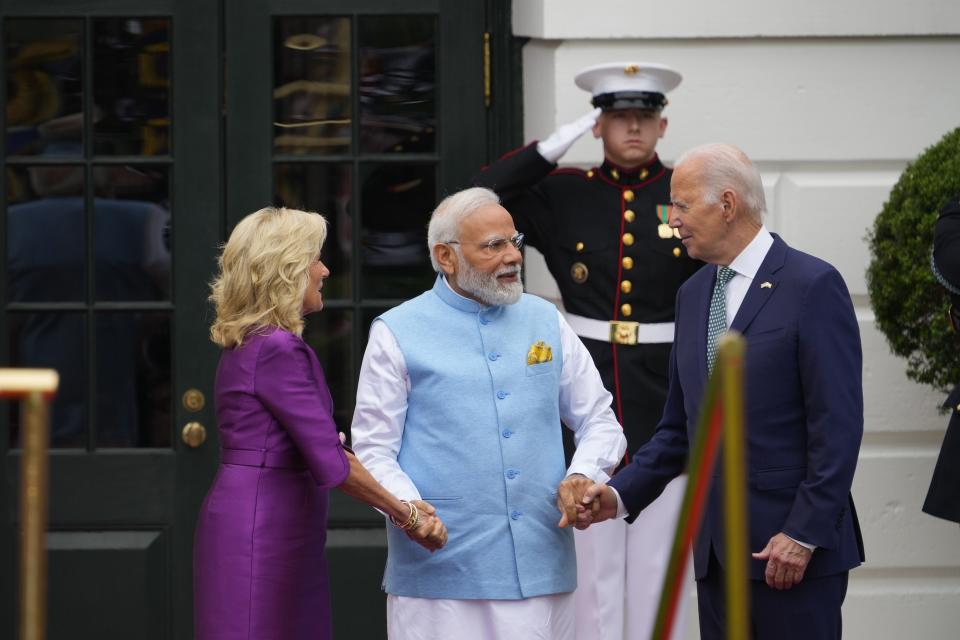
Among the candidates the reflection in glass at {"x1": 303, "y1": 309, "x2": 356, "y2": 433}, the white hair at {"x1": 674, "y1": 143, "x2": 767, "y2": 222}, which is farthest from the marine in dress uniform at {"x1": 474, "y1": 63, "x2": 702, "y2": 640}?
the white hair at {"x1": 674, "y1": 143, "x2": 767, "y2": 222}

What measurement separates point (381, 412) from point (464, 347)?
0.26m

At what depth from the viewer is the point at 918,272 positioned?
459 cm

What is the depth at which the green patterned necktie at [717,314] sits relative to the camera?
356 centimetres

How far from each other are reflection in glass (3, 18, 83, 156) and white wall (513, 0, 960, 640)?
159 centimetres

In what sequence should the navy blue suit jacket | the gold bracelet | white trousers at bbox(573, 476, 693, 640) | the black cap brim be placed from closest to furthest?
1. the navy blue suit jacket
2. the gold bracelet
3. white trousers at bbox(573, 476, 693, 640)
4. the black cap brim

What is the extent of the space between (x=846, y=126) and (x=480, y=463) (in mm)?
2340

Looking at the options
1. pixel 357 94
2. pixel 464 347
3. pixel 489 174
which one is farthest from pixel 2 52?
pixel 464 347

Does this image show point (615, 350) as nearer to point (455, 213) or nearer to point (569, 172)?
point (569, 172)

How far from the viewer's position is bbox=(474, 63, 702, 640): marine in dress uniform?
181 inches

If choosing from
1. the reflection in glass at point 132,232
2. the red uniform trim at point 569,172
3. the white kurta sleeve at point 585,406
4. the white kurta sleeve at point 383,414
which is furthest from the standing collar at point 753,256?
the reflection in glass at point 132,232

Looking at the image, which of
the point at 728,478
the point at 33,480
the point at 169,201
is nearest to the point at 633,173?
the point at 169,201

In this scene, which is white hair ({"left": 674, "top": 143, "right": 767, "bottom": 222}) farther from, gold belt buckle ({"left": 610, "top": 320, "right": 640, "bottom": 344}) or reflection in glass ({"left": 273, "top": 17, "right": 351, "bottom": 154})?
reflection in glass ({"left": 273, "top": 17, "right": 351, "bottom": 154})

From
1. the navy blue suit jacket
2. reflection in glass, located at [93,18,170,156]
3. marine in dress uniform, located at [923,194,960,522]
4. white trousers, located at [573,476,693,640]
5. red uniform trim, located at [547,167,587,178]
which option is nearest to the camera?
the navy blue suit jacket

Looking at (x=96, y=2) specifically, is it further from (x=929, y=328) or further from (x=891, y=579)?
(x=891, y=579)
